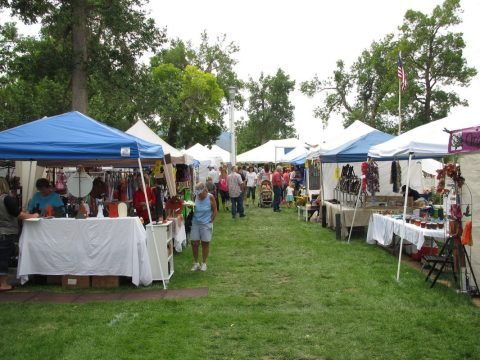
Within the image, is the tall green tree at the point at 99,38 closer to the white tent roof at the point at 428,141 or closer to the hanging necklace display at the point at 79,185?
the hanging necklace display at the point at 79,185

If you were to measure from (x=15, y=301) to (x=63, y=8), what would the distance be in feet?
33.7

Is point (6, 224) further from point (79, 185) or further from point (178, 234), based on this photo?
point (178, 234)

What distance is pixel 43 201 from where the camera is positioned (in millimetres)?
7488

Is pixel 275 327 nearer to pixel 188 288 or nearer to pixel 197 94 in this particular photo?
pixel 188 288

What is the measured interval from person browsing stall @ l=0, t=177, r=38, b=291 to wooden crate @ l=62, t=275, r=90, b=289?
770 millimetres

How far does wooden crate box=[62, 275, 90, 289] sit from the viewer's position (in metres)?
6.97

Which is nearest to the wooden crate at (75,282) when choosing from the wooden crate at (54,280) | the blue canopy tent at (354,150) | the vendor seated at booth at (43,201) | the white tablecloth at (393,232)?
the wooden crate at (54,280)

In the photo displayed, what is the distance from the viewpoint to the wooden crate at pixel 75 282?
22.9 ft

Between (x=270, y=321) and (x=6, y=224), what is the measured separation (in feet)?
13.1

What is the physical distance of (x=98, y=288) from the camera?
6.96 m

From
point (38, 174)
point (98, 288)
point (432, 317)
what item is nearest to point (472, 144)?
point (432, 317)

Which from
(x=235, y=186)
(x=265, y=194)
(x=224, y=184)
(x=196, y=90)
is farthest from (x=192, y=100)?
(x=235, y=186)

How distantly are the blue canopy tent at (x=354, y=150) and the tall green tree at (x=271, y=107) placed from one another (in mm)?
51357

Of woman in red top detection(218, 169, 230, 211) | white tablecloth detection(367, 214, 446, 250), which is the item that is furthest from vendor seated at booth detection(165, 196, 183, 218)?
woman in red top detection(218, 169, 230, 211)
